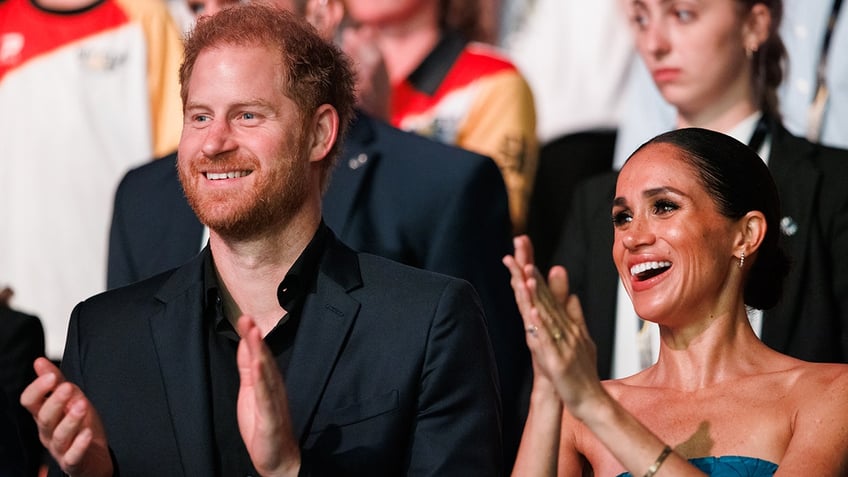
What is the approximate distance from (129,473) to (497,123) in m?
2.18

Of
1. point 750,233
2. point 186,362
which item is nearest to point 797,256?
point 750,233

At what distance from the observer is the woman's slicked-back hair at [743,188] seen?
314cm

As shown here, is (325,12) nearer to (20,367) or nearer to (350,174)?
(350,174)

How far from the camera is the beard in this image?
3125 millimetres

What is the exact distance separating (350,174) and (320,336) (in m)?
0.92

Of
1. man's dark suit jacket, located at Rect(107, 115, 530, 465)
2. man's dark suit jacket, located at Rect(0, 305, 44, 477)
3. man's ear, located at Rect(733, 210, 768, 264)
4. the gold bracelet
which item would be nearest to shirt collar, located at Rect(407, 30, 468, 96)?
man's dark suit jacket, located at Rect(107, 115, 530, 465)

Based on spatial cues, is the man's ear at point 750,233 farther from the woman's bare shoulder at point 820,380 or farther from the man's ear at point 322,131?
the man's ear at point 322,131

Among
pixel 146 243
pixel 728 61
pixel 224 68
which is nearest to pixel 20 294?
pixel 146 243

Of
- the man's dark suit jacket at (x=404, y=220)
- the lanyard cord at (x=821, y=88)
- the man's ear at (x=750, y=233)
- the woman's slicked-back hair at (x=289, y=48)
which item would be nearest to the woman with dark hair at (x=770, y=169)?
the man's dark suit jacket at (x=404, y=220)

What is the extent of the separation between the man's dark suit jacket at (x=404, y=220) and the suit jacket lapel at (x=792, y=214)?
0.63 meters

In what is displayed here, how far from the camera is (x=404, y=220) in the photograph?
3.91 m

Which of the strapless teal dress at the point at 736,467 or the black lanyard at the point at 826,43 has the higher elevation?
the black lanyard at the point at 826,43

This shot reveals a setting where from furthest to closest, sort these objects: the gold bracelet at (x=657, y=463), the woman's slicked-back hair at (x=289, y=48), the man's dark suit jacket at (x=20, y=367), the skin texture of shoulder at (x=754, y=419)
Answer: the man's dark suit jacket at (x=20, y=367) < the woman's slicked-back hair at (x=289, y=48) < the skin texture of shoulder at (x=754, y=419) < the gold bracelet at (x=657, y=463)

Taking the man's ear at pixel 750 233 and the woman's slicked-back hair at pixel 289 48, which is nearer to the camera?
the man's ear at pixel 750 233
